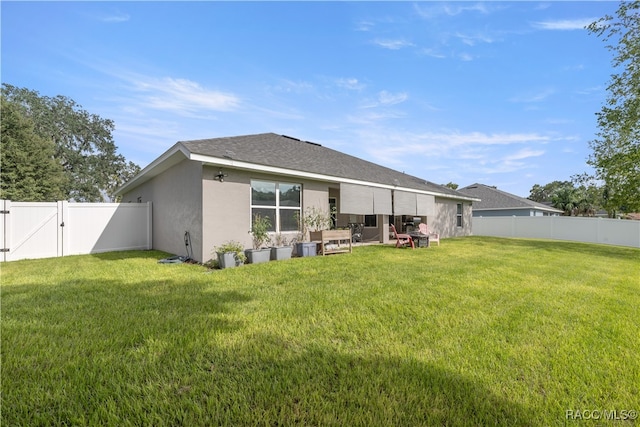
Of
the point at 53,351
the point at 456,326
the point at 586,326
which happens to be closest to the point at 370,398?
the point at 456,326

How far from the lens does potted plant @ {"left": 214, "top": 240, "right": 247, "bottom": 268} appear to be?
22.4 feet

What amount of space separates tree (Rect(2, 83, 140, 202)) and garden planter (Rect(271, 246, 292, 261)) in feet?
101

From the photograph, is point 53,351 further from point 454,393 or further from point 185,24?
point 185,24

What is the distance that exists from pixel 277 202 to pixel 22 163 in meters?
24.6

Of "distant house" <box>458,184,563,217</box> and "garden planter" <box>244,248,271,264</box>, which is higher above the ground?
"distant house" <box>458,184,563,217</box>

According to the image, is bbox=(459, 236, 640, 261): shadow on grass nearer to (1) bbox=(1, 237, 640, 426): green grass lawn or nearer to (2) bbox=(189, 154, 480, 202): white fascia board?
(2) bbox=(189, 154, 480, 202): white fascia board

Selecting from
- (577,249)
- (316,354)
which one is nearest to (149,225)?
Result: (316,354)

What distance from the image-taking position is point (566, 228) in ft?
64.5

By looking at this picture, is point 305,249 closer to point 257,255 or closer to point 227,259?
point 257,255

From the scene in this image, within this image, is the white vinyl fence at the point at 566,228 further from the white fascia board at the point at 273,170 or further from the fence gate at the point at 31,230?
the fence gate at the point at 31,230

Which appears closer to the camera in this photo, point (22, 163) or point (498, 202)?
point (22, 163)

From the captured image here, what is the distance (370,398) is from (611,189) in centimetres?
2050

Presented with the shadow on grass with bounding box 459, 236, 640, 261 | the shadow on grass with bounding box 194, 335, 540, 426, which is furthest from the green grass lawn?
the shadow on grass with bounding box 459, 236, 640, 261

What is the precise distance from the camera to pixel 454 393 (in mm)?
1990
